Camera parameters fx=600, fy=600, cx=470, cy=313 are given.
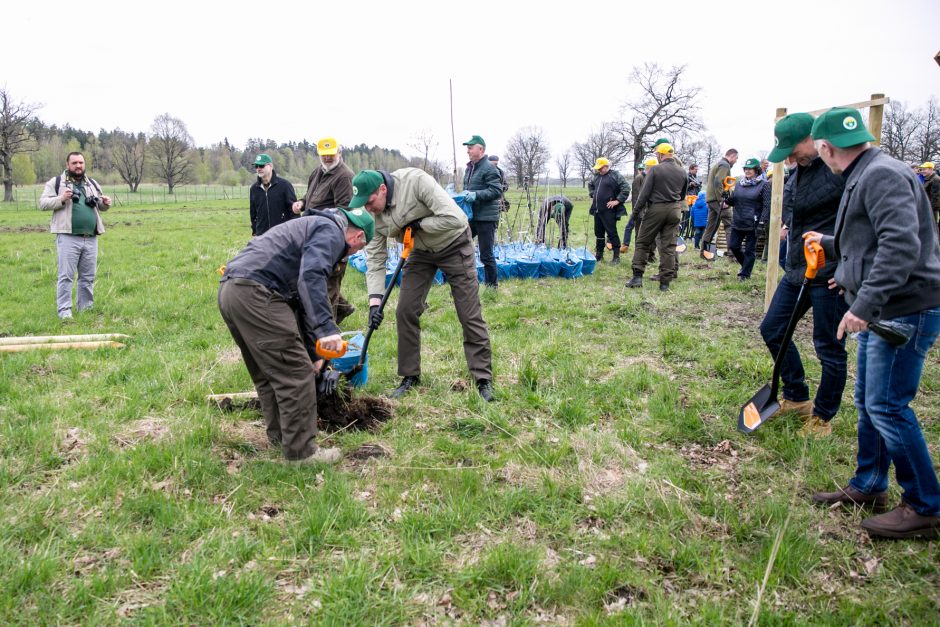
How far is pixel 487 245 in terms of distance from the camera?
8773 mm

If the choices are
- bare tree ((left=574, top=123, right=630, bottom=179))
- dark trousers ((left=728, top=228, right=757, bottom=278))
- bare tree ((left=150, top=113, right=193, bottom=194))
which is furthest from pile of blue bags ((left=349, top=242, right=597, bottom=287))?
bare tree ((left=150, top=113, right=193, bottom=194))

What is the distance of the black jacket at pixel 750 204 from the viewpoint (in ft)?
33.4

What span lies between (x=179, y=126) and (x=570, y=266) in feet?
246

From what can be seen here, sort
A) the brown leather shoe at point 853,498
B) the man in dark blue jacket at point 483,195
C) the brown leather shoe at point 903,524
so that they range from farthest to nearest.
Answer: the man in dark blue jacket at point 483,195 < the brown leather shoe at point 853,498 < the brown leather shoe at point 903,524

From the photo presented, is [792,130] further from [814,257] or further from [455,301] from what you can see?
[455,301]

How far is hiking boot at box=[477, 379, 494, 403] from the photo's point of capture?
4.77 metres

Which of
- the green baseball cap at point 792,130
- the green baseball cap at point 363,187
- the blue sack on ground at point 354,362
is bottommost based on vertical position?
the blue sack on ground at point 354,362

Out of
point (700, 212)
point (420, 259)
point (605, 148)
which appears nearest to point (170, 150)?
point (605, 148)

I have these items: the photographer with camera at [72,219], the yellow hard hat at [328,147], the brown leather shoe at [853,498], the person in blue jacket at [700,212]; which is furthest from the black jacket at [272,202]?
the person in blue jacket at [700,212]

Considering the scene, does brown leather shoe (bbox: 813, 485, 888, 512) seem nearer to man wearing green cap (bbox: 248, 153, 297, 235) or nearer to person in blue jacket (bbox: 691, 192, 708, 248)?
man wearing green cap (bbox: 248, 153, 297, 235)

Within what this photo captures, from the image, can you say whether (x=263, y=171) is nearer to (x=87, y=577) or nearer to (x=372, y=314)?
(x=372, y=314)

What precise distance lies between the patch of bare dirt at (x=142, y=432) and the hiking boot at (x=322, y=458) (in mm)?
1028

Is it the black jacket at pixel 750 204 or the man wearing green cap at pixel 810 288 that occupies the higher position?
the black jacket at pixel 750 204

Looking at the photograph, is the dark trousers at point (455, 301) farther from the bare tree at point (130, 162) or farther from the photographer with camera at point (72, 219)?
the bare tree at point (130, 162)
